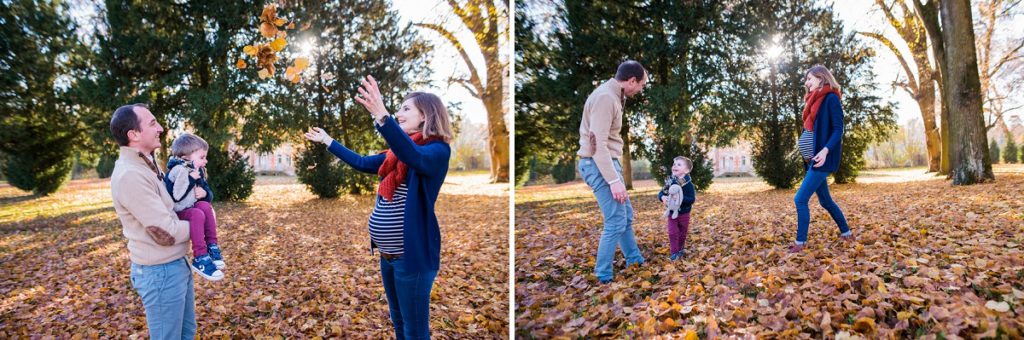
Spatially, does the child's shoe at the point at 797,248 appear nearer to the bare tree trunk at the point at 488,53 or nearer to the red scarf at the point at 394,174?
the red scarf at the point at 394,174

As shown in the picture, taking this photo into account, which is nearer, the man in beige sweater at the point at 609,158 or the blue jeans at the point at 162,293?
the blue jeans at the point at 162,293

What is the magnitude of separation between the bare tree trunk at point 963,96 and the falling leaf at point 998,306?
665 millimetres

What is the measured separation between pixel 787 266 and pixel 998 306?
26.9 inches

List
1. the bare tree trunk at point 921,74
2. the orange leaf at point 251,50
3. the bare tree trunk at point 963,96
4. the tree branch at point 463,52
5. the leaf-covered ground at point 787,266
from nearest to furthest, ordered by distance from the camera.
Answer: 1. the leaf-covered ground at point 787,266
2. the bare tree trunk at point 963,96
3. the bare tree trunk at point 921,74
4. the orange leaf at point 251,50
5. the tree branch at point 463,52

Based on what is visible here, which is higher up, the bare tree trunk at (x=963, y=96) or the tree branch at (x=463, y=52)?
the tree branch at (x=463, y=52)

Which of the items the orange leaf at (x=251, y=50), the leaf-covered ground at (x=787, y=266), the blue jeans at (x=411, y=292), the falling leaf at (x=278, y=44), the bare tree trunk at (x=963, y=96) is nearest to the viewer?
the leaf-covered ground at (x=787, y=266)

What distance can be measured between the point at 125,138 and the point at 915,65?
3085 millimetres

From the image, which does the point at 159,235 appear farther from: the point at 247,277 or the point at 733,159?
the point at 733,159

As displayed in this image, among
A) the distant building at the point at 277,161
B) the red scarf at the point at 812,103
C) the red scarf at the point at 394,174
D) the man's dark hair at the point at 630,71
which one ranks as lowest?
the red scarf at the point at 394,174

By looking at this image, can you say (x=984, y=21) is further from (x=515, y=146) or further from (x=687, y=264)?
(x=515, y=146)

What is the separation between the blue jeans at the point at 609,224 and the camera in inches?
90.0

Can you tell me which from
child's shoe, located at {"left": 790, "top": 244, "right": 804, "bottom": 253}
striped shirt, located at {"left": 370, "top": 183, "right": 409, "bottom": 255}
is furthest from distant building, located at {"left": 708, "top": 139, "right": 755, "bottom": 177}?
striped shirt, located at {"left": 370, "top": 183, "right": 409, "bottom": 255}

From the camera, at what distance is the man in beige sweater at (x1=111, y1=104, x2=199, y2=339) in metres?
1.52

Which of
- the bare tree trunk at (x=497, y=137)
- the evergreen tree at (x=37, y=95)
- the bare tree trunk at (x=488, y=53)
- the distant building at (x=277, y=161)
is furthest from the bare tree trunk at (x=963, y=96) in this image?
the evergreen tree at (x=37, y=95)
